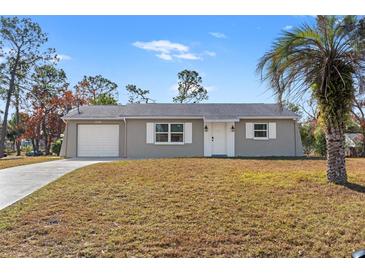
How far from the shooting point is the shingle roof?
19719 millimetres

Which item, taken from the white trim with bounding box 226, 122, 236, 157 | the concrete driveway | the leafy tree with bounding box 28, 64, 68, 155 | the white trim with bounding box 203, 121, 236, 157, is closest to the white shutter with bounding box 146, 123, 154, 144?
the white trim with bounding box 203, 121, 236, 157

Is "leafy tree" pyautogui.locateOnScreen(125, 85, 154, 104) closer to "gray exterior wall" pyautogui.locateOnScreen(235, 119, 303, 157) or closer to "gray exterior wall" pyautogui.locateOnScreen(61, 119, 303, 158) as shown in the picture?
"gray exterior wall" pyautogui.locateOnScreen(61, 119, 303, 158)

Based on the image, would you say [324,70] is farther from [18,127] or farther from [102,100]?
[18,127]

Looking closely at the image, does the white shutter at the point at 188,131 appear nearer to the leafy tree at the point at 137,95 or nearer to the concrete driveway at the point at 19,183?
the concrete driveway at the point at 19,183

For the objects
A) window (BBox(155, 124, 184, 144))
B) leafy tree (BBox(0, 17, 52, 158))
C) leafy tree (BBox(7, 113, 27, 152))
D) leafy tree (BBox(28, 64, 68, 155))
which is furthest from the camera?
leafy tree (BBox(7, 113, 27, 152))

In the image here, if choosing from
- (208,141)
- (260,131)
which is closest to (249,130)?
(260,131)

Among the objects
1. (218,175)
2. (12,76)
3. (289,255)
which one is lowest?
(289,255)

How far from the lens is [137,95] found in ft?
135

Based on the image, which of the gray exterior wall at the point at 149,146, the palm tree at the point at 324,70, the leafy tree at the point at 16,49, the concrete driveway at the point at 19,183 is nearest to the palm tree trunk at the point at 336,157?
the palm tree at the point at 324,70

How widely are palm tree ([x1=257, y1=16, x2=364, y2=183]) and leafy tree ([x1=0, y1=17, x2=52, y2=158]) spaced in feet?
83.2

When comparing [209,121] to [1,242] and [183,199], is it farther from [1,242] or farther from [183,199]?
[1,242]
